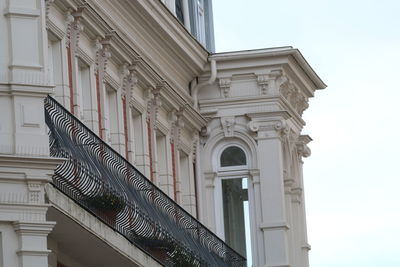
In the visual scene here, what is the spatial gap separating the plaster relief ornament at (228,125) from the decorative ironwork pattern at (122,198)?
11.5 feet

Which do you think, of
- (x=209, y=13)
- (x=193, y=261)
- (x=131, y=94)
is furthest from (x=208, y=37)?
(x=193, y=261)

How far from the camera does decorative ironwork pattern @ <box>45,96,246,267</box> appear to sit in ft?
97.5

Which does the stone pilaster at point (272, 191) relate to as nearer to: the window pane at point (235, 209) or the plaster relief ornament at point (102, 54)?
the window pane at point (235, 209)

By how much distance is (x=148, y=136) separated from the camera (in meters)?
38.6

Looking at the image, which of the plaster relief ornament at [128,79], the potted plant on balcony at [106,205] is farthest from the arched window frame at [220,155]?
the potted plant on balcony at [106,205]

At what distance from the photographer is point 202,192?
41781 millimetres

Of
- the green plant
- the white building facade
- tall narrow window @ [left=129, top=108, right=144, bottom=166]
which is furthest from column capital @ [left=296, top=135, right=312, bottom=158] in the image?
the green plant

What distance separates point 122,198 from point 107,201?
1308mm

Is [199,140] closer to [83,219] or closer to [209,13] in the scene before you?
[209,13]

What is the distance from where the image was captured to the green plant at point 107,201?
30016 millimetres

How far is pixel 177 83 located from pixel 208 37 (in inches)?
186

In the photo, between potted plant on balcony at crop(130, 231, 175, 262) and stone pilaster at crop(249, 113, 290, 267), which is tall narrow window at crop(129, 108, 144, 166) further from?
stone pilaster at crop(249, 113, 290, 267)

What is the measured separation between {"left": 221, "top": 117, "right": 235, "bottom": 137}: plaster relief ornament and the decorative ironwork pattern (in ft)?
11.5

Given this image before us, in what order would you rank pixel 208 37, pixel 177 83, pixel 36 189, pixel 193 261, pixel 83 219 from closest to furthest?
pixel 36 189
pixel 83 219
pixel 193 261
pixel 177 83
pixel 208 37
